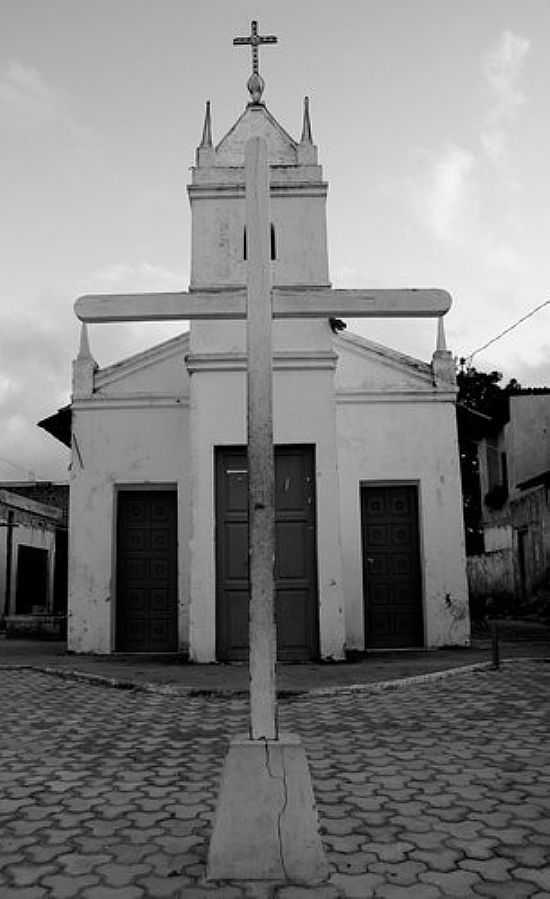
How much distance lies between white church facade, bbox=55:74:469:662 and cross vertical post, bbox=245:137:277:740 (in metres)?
5.87

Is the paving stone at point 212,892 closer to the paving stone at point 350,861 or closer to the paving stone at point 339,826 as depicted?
the paving stone at point 350,861

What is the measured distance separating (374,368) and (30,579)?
14111mm

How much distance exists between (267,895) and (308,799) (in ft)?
1.14

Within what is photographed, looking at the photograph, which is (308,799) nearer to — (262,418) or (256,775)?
(256,775)

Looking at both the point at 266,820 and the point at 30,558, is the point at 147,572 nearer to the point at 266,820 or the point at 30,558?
the point at 266,820

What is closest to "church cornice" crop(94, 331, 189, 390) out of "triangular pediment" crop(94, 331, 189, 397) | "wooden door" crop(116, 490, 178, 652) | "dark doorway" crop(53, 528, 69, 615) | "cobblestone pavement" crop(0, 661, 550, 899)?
"triangular pediment" crop(94, 331, 189, 397)

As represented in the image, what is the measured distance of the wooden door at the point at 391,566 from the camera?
35.8 feet

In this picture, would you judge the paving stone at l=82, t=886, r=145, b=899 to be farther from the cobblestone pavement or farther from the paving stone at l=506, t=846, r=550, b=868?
the paving stone at l=506, t=846, r=550, b=868

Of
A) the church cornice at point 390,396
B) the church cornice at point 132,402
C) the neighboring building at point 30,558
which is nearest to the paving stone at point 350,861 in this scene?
the church cornice at point 390,396

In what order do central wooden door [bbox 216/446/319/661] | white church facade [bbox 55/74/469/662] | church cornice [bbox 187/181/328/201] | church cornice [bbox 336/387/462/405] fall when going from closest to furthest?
central wooden door [bbox 216/446/319/661] < white church facade [bbox 55/74/469/662] < church cornice [bbox 187/181/328/201] < church cornice [bbox 336/387/462/405]

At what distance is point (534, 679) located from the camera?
7.21 metres

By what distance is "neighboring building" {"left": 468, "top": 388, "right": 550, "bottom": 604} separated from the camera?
18719 mm

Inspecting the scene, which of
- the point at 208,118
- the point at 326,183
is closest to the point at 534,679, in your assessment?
the point at 326,183

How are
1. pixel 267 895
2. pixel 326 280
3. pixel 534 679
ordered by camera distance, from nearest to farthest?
1. pixel 267 895
2. pixel 534 679
3. pixel 326 280
